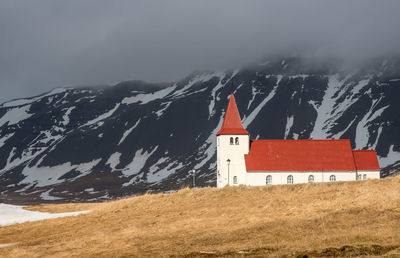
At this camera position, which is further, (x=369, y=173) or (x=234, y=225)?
(x=369, y=173)

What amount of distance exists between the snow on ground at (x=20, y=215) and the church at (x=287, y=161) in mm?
37883

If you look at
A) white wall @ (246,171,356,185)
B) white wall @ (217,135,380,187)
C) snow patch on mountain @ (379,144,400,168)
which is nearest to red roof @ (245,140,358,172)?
white wall @ (246,171,356,185)

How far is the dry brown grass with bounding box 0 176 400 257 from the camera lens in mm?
21516

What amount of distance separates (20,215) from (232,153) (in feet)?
137

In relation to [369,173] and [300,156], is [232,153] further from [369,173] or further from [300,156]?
[369,173]

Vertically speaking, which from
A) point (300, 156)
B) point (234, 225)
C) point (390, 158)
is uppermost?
point (390, 158)

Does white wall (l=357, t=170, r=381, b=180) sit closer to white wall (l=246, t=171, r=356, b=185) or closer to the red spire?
white wall (l=246, t=171, r=356, b=185)

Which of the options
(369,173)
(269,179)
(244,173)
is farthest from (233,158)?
(369,173)

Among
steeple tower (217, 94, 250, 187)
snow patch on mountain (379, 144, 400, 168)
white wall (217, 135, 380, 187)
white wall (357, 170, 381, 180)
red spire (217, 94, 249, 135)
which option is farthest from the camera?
snow patch on mountain (379, 144, 400, 168)

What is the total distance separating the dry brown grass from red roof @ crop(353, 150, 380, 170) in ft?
138

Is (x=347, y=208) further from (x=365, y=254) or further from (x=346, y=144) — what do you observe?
(x=346, y=144)

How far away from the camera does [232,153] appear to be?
80375mm

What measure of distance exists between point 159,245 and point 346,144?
60.5 meters

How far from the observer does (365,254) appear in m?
18.2
